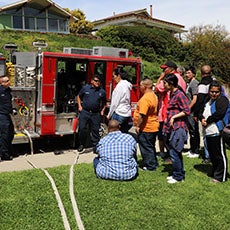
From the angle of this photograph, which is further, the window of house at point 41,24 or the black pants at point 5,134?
the window of house at point 41,24

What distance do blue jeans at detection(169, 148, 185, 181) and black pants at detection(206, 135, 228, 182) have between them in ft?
1.90

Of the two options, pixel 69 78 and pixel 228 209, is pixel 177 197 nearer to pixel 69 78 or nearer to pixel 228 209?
pixel 228 209

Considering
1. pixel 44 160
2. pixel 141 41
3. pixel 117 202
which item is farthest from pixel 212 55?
pixel 117 202

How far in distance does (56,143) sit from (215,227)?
5971 mm

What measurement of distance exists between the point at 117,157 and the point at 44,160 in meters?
2.81

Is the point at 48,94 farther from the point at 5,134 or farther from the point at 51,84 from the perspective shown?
the point at 5,134

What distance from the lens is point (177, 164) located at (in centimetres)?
598

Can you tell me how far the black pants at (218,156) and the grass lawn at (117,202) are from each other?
0.66ft

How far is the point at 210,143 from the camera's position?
6.12 meters

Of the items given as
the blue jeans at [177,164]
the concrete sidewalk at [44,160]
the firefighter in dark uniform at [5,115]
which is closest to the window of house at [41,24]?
the concrete sidewalk at [44,160]

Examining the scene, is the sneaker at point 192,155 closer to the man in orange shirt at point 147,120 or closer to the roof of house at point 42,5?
the man in orange shirt at point 147,120

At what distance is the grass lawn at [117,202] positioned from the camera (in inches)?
181

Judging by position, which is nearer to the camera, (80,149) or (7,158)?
(7,158)

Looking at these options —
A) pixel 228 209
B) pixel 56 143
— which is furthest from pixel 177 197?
pixel 56 143
